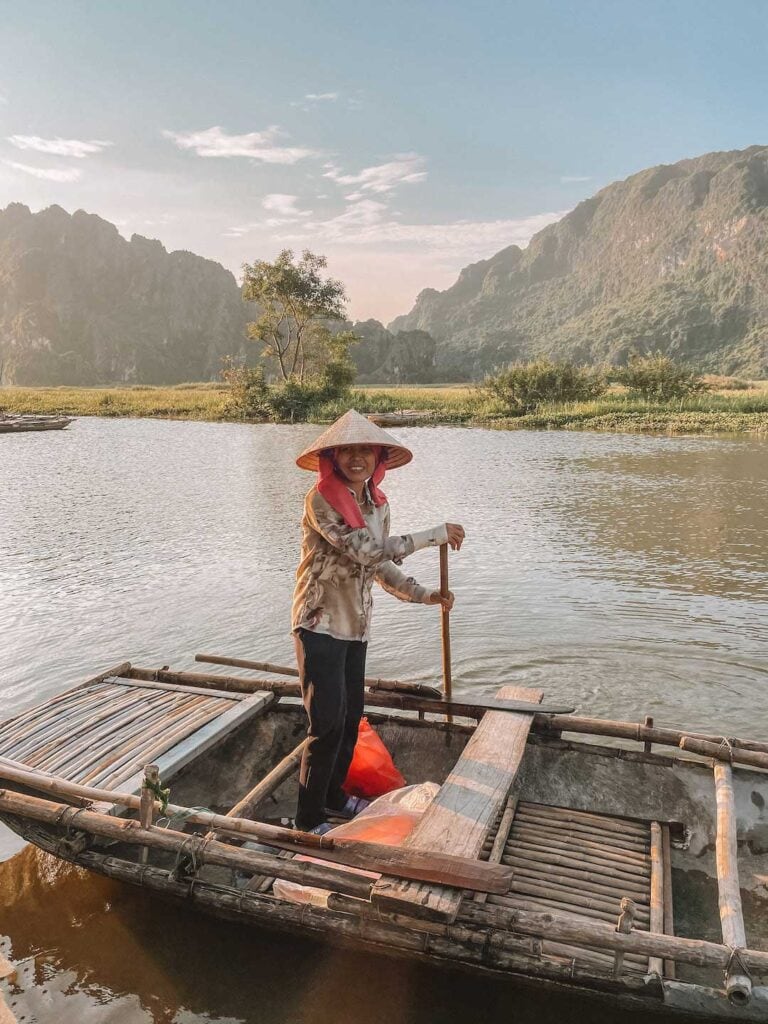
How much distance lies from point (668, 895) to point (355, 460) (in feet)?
7.75

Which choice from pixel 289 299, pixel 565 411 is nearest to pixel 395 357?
pixel 289 299

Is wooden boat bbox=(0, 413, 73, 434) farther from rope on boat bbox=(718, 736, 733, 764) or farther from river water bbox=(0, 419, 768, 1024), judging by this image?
rope on boat bbox=(718, 736, 733, 764)

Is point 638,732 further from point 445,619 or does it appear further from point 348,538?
point 348,538

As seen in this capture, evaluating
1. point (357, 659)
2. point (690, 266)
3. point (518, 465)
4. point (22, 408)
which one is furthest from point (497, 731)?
point (690, 266)

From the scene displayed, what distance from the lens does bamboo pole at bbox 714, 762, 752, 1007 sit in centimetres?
234

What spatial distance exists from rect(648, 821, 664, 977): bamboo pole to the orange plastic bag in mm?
1364

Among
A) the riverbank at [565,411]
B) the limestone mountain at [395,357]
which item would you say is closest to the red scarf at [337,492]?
the riverbank at [565,411]

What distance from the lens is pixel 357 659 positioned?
12.4ft

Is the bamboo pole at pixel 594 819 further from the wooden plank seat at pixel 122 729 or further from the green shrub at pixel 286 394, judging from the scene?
the green shrub at pixel 286 394

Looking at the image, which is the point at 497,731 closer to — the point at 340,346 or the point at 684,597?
the point at 684,597

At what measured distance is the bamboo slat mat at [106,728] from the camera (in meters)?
3.91

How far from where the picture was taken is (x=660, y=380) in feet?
124

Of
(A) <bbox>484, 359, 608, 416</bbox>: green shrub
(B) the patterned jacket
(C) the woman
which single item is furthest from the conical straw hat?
(A) <bbox>484, 359, 608, 416</bbox>: green shrub

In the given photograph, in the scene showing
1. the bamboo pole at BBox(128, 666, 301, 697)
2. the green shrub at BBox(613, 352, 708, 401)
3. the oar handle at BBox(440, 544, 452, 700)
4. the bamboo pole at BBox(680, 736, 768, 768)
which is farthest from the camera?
the green shrub at BBox(613, 352, 708, 401)
